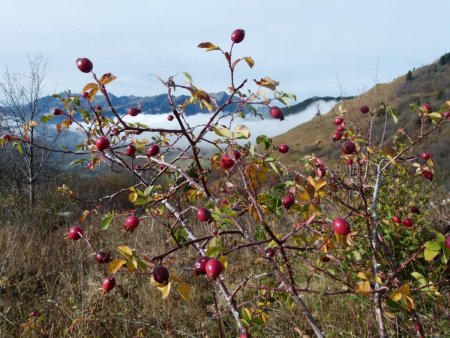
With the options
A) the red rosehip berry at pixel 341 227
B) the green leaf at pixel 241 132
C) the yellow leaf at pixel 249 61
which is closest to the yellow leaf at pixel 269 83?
the yellow leaf at pixel 249 61

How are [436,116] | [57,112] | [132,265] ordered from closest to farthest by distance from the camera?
1. [132,265]
2. [436,116]
3. [57,112]

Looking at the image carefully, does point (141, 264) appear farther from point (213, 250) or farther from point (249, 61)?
point (249, 61)

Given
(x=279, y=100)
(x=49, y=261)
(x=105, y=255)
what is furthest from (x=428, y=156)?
(x=49, y=261)

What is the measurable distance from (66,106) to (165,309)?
1.94m

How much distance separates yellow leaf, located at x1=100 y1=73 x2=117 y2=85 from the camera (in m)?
1.33

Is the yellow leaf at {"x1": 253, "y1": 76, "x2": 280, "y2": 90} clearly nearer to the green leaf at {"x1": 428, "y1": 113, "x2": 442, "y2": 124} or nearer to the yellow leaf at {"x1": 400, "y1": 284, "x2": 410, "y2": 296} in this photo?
the yellow leaf at {"x1": 400, "y1": 284, "x2": 410, "y2": 296}

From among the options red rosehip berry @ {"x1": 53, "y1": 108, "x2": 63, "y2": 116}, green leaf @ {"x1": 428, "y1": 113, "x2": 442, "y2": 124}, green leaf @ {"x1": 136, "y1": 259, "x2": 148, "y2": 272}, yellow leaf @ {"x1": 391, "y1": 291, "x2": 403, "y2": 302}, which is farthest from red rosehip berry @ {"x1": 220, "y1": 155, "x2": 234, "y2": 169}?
red rosehip berry @ {"x1": 53, "y1": 108, "x2": 63, "y2": 116}

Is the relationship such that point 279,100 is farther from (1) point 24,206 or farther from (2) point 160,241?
(1) point 24,206

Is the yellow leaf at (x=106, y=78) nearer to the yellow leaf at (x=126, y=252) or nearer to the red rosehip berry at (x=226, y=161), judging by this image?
the red rosehip berry at (x=226, y=161)

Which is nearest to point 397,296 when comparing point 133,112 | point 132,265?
point 132,265

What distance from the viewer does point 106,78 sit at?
135cm

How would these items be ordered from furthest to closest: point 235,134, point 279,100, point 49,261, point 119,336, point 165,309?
point 49,261, point 165,309, point 119,336, point 279,100, point 235,134

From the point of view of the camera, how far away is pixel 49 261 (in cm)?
471

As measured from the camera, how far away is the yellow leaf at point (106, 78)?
133 centimetres
